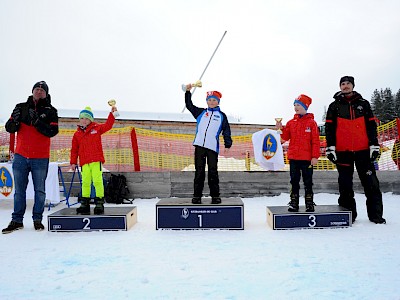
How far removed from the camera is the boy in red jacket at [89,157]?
4.79 meters

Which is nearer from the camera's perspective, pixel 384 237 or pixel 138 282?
pixel 138 282

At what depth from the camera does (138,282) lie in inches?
99.7

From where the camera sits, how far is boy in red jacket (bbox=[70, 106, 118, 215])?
479 centimetres

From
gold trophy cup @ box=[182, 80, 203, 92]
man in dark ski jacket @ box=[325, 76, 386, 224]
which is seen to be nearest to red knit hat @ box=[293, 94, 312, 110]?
man in dark ski jacket @ box=[325, 76, 386, 224]

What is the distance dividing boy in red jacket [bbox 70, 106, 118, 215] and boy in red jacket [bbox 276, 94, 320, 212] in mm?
2851

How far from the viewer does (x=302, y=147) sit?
477cm

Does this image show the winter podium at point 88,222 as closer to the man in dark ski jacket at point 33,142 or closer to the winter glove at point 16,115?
the man in dark ski jacket at point 33,142

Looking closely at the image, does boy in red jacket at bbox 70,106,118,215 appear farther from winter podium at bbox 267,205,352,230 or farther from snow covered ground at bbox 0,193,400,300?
winter podium at bbox 267,205,352,230

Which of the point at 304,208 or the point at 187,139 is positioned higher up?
the point at 187,139

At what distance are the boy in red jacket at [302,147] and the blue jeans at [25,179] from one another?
12.1 ft

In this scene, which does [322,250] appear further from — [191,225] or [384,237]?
[191,225]

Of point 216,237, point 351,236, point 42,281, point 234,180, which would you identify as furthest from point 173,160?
point 42,281

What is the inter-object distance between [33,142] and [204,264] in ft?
10.4

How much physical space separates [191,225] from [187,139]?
522cm
